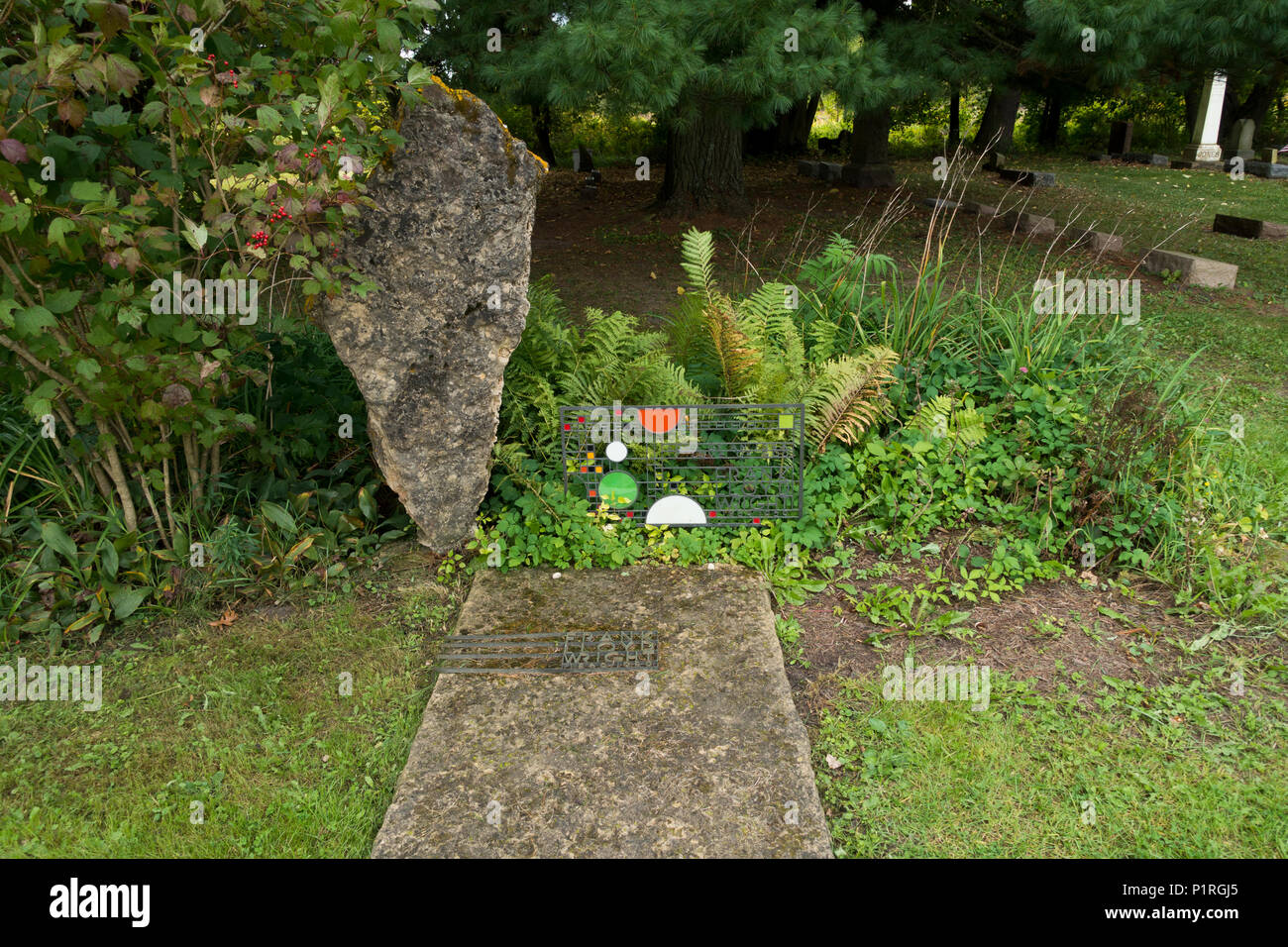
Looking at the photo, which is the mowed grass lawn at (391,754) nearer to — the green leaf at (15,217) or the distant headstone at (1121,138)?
the green leaf at (15,217)

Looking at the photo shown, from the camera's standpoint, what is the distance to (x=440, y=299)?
3.80m

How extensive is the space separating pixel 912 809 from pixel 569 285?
628cm

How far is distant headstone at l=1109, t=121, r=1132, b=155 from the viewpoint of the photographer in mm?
18469

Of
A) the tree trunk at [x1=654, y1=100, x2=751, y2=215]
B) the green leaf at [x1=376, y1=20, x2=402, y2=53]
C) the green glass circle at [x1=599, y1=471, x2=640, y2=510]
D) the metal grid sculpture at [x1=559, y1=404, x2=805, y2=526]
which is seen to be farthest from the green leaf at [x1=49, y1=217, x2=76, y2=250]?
the tree trunk at [x1=654, y1=100, x2=751, y2=215]

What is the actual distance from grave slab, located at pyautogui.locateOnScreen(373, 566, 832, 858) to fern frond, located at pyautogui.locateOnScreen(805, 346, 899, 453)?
1.13 m

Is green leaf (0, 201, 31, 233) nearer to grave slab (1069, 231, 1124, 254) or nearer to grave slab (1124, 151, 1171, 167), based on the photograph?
grave slab (1069, 231, 1124, 254)

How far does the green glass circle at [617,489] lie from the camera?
4.29 m

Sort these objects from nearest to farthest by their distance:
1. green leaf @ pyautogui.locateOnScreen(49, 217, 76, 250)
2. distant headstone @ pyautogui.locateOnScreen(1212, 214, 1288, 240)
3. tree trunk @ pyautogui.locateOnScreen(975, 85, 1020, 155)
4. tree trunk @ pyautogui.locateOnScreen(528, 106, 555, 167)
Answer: green leaf @ pyautogui.locateOnScreen(49, 217, 76, 250), distant headstone @ pyautogui.locateOnScreen(1212, 214, 1288, 240), tree trunk @ pyautogui.locateOnScreen(528, 106, 555, 167), tree trunk @ pyautogui.locateOnScreen(975, 85, 1020, 155)

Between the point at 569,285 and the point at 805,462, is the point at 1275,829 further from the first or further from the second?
the point at 569,285

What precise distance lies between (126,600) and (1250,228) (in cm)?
1182

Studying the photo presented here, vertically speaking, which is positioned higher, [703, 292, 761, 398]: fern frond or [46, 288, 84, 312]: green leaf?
[46, 288, 84, 312]: green leaf

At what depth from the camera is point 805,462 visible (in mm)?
4520

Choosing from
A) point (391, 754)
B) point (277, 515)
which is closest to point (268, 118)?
point (277, 515)

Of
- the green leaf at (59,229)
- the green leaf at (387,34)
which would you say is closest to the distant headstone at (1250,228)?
the green leaf at (387,34)
